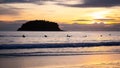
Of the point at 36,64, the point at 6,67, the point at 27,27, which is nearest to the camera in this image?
the point at 6,67

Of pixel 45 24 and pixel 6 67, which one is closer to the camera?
pixel 6 67

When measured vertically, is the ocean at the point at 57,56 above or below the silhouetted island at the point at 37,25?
above

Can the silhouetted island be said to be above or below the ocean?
below

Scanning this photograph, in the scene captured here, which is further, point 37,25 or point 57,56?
point 37,25

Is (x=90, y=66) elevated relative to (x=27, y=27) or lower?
elevated

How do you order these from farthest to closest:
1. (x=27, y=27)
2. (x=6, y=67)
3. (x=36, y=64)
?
1. (x=27, y=27)
2. (x=36, y=64)
3. (x=6, y=67)

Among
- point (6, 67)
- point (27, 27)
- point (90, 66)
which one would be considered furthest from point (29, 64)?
point (27, 27)

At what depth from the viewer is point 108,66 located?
19953 mm

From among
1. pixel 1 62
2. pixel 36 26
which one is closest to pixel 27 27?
pixel 36 26

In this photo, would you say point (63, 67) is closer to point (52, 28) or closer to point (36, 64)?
point (36, 64)

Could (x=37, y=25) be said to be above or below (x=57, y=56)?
below

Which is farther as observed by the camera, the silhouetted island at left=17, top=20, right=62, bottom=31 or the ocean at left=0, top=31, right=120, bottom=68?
the silhouetted island at left=17, top=20, right=62, bottom=31

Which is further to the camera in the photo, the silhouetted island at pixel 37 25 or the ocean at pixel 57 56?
the silhouetted island at pixel 37 25

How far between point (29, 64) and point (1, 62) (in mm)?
2309
